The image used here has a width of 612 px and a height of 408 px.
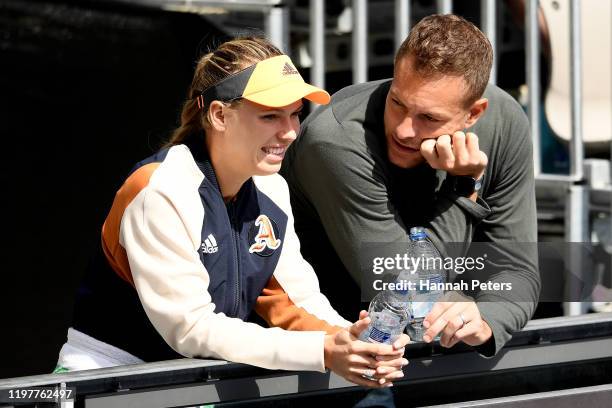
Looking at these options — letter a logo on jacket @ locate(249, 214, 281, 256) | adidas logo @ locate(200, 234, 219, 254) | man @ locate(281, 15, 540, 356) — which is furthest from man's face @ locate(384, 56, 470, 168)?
adidas logo @ locate(200, 234, 219, 254)

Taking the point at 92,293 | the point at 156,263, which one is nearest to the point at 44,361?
the point at 92,293

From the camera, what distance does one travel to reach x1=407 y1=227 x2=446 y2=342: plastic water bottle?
8.31 feet

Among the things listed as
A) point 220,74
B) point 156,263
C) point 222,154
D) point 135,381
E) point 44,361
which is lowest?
point 44,361

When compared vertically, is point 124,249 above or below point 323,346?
above

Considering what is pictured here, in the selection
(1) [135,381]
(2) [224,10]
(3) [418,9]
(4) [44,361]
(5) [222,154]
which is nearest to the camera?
(1) [135,381]

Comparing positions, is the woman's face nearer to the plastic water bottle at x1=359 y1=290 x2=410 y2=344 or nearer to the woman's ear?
the woman's ear

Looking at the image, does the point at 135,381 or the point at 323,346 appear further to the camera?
the point at 323,346

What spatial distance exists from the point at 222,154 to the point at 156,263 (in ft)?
1.06

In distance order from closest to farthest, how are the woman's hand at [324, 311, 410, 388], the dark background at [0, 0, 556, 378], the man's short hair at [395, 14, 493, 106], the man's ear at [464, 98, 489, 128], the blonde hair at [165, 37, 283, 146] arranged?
the woman's hand at [324, 311, 410, 388] < the blonde hair at [165, 37, 283, 146] < the man's short hair at [395, 14, 493, 106] < the man's ear at [464, 98, 489, 128] < the dark background at [0, 0, 556, 378]

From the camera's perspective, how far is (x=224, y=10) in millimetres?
4414

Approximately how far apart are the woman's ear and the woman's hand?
547 millimetres

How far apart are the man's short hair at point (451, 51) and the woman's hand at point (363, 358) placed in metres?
0.69

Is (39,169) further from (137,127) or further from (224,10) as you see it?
(224,10)

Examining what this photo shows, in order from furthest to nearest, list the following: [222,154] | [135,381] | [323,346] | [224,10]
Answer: [224,10] < [222,154] < [323,346] < [135,381]
